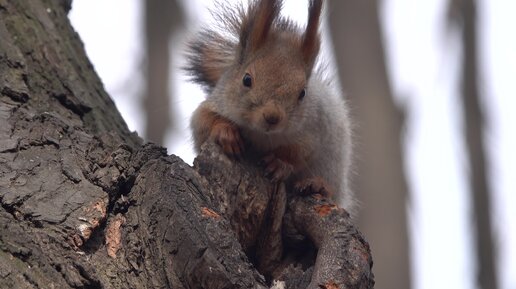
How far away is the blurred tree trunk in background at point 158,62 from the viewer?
18.8 feet

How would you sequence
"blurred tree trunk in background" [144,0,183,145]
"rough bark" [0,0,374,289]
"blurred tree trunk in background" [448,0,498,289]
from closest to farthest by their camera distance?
"rough bark" [0,0,374,289], "blurred tree trunk in background" [448,0,498,289], "blurred tree trunk in background" [144,0,183,145]

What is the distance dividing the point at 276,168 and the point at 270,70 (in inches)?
17.2

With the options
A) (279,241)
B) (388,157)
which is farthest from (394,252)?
(279,241)

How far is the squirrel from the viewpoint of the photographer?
2.94 meters

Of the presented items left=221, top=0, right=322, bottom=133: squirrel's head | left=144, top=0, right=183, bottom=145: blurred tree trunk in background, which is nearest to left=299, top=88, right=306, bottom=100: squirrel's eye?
left=221, top=0, right=322, bottom=133: squirrel's head

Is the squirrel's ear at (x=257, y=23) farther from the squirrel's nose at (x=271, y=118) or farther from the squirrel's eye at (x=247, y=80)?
the squirrel's nose at (x=271, y=118)

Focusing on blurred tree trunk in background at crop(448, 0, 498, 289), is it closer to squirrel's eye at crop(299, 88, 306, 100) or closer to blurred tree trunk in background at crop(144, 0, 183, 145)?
blurred tree trunk in background at crop(144, 0, 183, 145)

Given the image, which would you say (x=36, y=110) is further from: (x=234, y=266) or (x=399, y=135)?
(x=399, y=135)

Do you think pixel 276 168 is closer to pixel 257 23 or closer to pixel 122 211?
pixel 257 23

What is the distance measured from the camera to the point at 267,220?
2.51m

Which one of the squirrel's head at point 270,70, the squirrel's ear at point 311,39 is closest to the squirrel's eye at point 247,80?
the squirrel's head at point 270,70

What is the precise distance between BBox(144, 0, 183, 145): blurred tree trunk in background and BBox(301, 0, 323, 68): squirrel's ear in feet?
7.98

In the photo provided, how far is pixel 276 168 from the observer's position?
2.77 meters

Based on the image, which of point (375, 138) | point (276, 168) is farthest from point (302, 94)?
point (375, 138)
